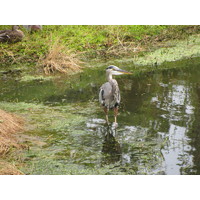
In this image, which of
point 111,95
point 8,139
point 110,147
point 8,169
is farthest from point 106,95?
point 8,169

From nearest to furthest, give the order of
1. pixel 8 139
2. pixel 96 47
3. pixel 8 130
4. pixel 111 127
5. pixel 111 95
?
pixel 8 139 → pixel 8 130 → pixel 111 127 → pixel 111 95 → pixel 96 47

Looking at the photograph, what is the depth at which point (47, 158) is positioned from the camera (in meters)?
6.22

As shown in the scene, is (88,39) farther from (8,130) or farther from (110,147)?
(110,147)

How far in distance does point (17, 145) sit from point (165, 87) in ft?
16.5

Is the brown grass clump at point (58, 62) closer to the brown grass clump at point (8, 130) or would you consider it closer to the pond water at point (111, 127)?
the pond water at point (111, 127)

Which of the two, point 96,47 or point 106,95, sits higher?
point 96,47

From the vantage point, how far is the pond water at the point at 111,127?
19.5 ft

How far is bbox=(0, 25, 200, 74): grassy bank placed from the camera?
40.0 feet

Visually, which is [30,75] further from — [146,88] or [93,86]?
[146,88]

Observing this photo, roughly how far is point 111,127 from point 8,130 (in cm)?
207

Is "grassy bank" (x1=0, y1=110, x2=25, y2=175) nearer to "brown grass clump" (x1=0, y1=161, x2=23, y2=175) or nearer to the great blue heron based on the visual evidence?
"brown grass clump" (x1=0, y1=161, x2=23, y2=175)

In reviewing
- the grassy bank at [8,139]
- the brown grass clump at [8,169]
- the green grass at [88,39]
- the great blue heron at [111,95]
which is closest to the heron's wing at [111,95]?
the great blue heron at [111,95]

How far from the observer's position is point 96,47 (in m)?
14.0
